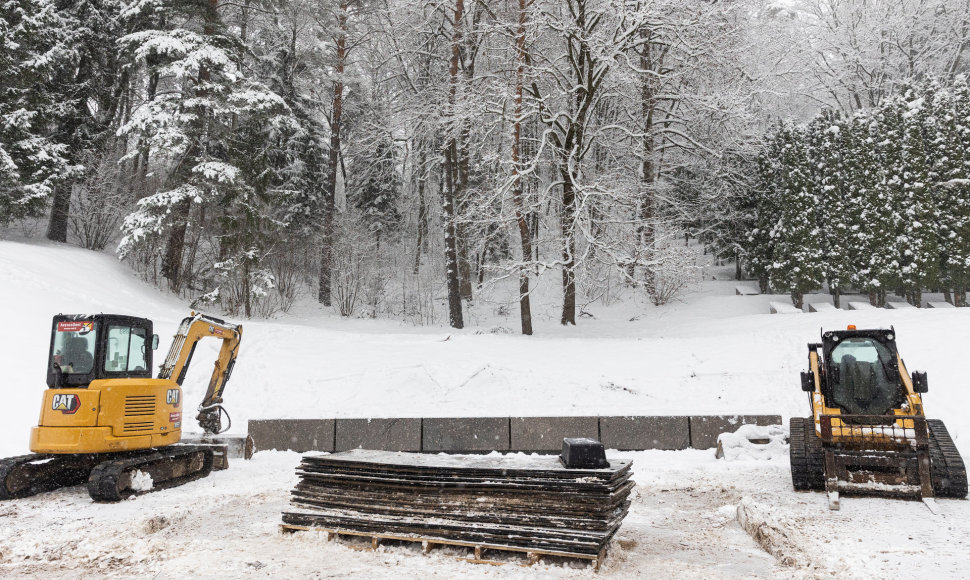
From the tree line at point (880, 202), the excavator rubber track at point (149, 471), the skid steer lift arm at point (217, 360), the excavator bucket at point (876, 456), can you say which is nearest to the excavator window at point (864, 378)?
the excavator bucket at point (876, 456)

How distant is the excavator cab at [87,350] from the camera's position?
7.97m

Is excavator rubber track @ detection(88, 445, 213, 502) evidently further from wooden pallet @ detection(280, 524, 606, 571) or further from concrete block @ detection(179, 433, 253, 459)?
wooden pallet @ detection(280, 524, 606, 571)

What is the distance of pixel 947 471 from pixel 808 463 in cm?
144

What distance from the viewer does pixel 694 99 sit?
17688 mm

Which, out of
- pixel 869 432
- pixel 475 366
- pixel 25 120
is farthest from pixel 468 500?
pixel 25 120

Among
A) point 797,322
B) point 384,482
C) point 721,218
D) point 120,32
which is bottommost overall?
point 384,482

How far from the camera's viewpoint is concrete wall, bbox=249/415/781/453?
1062 centimetres

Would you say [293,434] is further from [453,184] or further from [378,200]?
[378,200]

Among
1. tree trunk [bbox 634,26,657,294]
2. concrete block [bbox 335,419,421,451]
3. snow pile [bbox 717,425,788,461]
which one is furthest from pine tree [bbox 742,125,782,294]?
concrete block [bbox 335,419,421,451]

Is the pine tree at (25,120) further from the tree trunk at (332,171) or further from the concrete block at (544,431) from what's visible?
the concrete block at (544,431)

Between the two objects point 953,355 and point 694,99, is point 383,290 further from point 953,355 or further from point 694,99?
point 953,355

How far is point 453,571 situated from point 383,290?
19.9 m

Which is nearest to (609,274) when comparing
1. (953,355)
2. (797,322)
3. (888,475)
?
(797,322)

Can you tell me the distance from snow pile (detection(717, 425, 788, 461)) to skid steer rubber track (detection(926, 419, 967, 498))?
2.53 m
